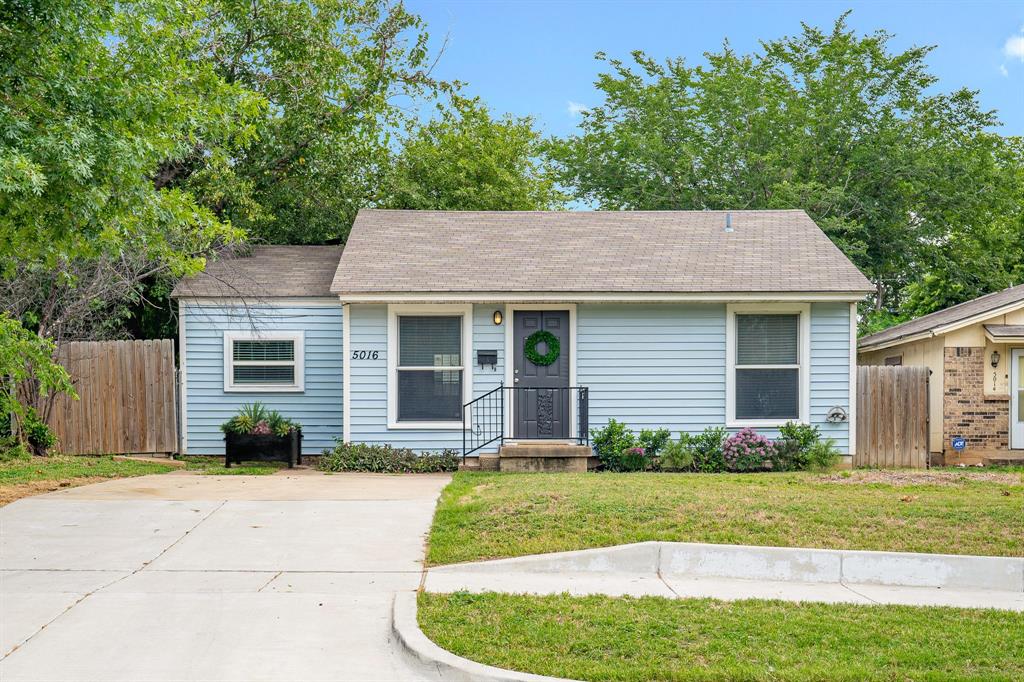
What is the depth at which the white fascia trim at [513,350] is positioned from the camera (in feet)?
45.9

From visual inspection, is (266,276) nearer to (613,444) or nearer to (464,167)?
(613,444)

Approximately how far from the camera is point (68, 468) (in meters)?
13.1

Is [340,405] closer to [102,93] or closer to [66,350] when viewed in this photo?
[66,350]

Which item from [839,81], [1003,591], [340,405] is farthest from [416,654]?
[839,81]

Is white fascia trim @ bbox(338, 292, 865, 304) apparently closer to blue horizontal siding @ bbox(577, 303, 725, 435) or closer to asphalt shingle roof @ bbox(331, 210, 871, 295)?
asphalt shingle roof @ bbox(331, 210, 871, 295)

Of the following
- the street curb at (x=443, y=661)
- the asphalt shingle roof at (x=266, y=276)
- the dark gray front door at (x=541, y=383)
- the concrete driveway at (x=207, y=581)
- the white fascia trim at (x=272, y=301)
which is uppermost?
the asphalt shingle roof at (x=266, y=276)

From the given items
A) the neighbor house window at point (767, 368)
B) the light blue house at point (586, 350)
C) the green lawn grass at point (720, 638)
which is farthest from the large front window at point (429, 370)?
the green lawn grass at point (720, 638)

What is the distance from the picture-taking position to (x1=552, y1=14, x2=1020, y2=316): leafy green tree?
24469 millimetres

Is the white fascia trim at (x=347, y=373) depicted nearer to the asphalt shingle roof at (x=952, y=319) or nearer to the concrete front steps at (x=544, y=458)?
the concrete front steps at (x=544, y=458)

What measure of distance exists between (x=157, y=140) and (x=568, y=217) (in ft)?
28.3

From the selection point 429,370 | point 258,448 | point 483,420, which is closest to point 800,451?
point 483,420

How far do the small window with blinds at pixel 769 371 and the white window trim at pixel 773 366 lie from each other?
0.12ft

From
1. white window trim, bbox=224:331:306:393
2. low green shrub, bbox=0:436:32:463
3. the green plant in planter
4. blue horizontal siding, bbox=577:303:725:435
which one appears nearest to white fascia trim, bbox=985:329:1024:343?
blue horizontal siding, bbox=577:303:725:435

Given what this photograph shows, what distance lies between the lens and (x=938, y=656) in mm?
5359
